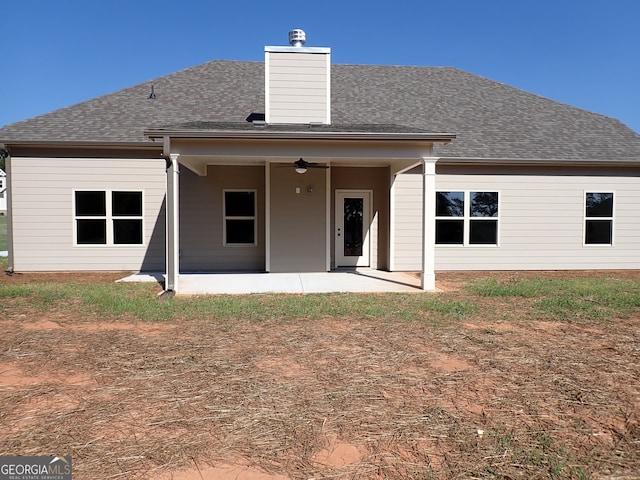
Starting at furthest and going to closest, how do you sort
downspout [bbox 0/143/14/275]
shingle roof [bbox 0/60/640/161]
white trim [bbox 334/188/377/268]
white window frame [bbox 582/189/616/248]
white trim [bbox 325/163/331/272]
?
1. white window frame [bbox 582/189/616/248]
2. white trim [bbox 334/188/377/268]
3. shingle roof [bbox 0/60/640/161]
4. white trim [bbox 325/163/331/272]
5. downspout [bbox 0/143/14/275]

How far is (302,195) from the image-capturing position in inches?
492

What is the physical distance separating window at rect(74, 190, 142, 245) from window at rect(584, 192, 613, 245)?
43.7ft

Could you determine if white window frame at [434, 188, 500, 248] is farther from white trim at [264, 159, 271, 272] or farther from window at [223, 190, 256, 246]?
window at [223, 190, 256, 246]

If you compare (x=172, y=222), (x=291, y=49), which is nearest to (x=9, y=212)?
(x=172, y=222)

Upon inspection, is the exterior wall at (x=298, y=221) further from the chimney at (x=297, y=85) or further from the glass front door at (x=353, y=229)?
the chimney at (x=297, y=85)

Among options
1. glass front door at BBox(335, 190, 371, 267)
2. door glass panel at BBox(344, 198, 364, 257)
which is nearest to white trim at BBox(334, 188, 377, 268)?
glass front door at BBox(335, 190, 371, 267)

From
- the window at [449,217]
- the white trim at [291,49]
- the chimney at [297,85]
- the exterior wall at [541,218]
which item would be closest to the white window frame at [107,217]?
the chimney at [297,85]

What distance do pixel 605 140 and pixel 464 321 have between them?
1108 centimetres

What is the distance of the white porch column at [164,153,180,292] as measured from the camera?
365 inches

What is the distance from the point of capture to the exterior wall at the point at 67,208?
39.7 ft

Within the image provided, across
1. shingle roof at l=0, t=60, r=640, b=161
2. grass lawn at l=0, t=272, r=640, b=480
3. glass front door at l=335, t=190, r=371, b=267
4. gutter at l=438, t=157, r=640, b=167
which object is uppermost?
shingle roof at l=0, t=60, r=640, b=161

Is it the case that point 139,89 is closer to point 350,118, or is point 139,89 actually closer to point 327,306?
point 350,118

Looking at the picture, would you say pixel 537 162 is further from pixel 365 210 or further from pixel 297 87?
pixel 297 87

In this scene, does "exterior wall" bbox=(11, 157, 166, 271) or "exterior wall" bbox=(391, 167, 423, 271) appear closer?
"exterior wall" bbox=(11, 157, 166, 271)
